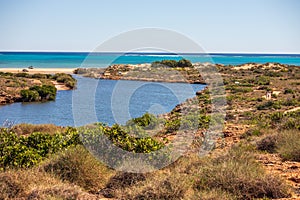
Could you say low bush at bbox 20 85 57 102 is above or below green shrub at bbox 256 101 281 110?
below

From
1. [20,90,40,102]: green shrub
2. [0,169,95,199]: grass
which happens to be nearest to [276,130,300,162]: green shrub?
[0,169,95,199]: grass

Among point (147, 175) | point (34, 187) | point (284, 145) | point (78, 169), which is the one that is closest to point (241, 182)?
point (147, 175)

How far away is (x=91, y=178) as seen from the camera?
7168 mm

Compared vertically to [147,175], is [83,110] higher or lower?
lower

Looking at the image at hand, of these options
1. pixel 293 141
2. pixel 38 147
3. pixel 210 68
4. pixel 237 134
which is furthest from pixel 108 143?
pixel 210 68

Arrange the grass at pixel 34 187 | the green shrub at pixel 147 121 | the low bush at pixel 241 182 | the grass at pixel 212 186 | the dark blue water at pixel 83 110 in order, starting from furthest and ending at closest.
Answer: the dark blue water at pixel 83 110, the green shrub at pixel 147 121, the low bush at pixel 241 182, the grass at pixel 212 186, the grass at pixel 34 187

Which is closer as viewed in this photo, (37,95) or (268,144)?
(268,144)

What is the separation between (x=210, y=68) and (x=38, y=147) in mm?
45123

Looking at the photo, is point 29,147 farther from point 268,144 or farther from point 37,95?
point 37,95

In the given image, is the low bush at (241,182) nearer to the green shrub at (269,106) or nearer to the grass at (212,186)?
the grass at (212,186)

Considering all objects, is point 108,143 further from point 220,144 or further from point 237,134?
point 237,134

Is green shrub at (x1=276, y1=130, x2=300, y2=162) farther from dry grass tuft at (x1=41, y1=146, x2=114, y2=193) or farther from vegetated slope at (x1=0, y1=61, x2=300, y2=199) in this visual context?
dry grass tuft at (x1=41, y1=146, x2=114, y2=193)

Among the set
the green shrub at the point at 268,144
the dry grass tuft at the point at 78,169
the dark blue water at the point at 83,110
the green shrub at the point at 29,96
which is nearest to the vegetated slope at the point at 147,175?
the dry grass tuft at the point at 78,169

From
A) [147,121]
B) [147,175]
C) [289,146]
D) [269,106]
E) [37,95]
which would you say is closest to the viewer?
[147,175]
